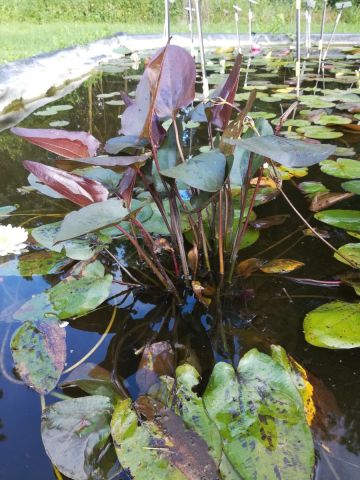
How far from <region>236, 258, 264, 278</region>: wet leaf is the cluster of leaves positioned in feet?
0.74

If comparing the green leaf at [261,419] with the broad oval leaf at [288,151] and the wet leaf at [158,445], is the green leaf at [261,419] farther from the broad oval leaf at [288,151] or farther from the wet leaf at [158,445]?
the broad oval leaf at [288,151]

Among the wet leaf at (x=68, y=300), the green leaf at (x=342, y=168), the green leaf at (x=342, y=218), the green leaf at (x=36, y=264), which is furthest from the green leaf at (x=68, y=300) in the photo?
the green leaf at (x=342, y=168)

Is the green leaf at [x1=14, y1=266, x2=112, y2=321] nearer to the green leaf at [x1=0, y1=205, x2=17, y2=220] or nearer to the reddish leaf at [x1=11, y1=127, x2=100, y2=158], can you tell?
the reddish leaf at [x1=11, y1=127, x2=100, y2=158]

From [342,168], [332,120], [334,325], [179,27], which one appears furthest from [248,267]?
[179,27]

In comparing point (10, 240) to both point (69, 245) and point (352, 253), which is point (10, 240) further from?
point (352, 253)

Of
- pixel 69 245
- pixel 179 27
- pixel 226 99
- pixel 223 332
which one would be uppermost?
pixel 179 27

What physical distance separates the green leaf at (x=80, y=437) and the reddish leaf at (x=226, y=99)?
43cm

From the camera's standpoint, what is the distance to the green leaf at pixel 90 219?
0.41 m

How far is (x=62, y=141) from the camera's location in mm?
521

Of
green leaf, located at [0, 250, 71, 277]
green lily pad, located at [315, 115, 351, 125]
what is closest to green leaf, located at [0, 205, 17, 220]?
green leaf, located at [0, 250, 71, 277]

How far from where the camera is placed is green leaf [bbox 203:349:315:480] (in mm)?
371

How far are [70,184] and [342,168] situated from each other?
0.84 meters

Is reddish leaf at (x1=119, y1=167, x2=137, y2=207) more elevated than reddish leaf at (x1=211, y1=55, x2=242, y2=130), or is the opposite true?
reddish leaf at (x1=211, y1=55, x2=242, y2=130)

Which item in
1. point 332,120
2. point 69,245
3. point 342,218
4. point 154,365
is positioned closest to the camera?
point 154,365
